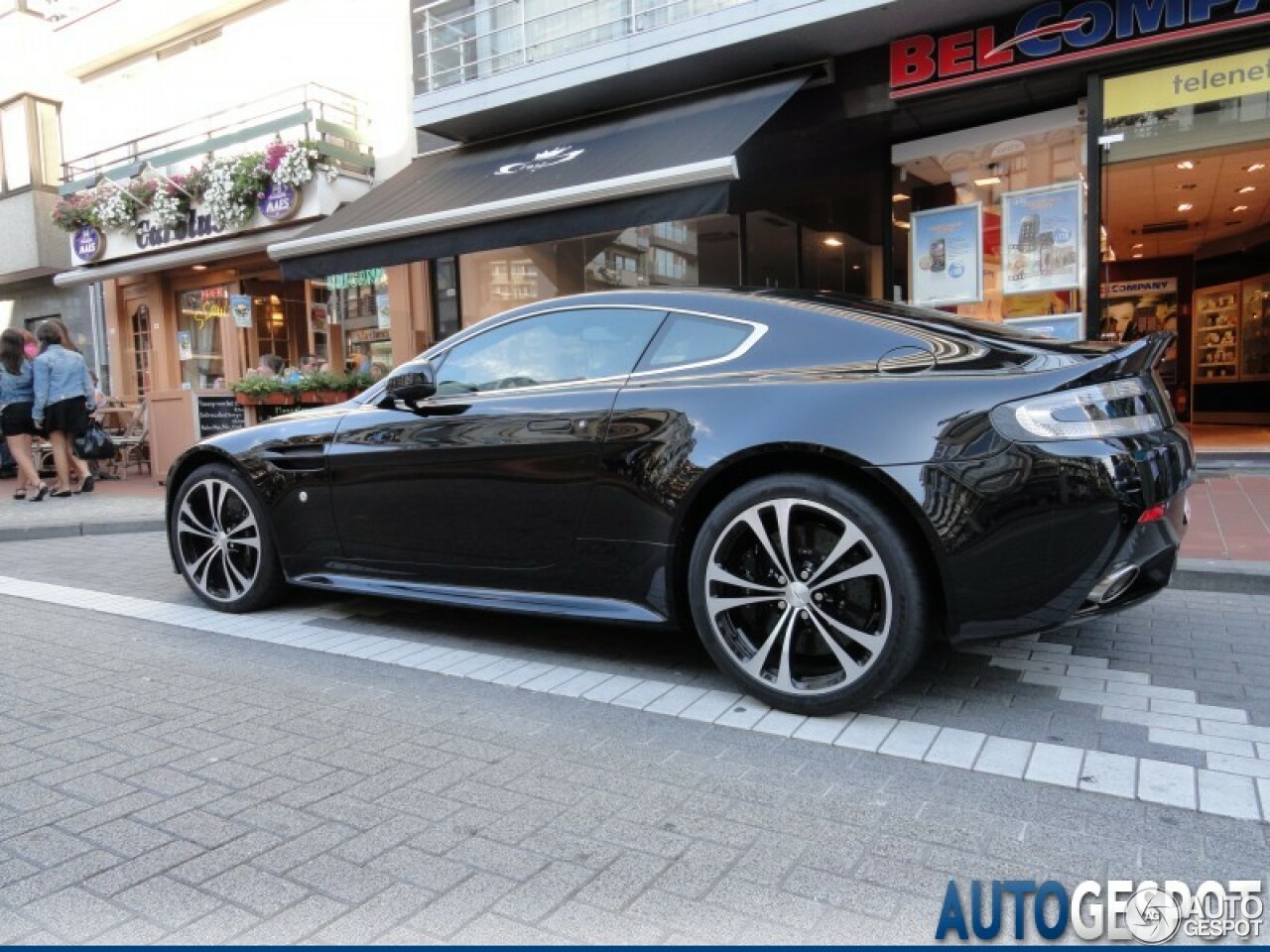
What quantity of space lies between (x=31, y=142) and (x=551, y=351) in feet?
57.4

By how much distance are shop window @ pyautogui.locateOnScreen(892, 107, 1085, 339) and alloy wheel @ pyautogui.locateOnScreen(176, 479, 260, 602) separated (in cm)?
707

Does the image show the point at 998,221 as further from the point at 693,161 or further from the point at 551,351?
the point at 551,351

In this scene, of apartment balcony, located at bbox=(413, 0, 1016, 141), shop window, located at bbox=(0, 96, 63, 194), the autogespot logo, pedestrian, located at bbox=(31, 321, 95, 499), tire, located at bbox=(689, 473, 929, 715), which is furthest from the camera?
shop window, located at bbox=(0, 96, 63, 194)

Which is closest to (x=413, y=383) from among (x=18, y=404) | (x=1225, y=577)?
(x=1225, y=577)

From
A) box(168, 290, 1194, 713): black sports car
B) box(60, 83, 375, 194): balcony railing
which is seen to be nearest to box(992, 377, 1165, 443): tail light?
box(168, 290, 1194, 713): black sports car

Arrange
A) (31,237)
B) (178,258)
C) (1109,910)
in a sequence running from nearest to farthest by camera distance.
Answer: (1109,910) → (178,258) → (31,237)

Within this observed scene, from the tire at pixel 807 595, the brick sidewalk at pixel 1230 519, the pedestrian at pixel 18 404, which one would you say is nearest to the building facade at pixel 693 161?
the pedestrian at pixel 18 404

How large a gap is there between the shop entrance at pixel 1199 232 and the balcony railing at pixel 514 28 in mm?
4145

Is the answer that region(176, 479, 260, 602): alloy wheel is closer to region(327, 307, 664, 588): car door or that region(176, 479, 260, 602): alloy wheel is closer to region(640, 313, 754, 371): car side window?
region(327, 307, 664, 588): car door

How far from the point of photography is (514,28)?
414 inches

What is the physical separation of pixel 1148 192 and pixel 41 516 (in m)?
12.6

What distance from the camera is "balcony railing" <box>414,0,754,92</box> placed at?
953cm

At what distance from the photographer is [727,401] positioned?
3.17 metres

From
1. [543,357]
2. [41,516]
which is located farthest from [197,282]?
[543,357]
